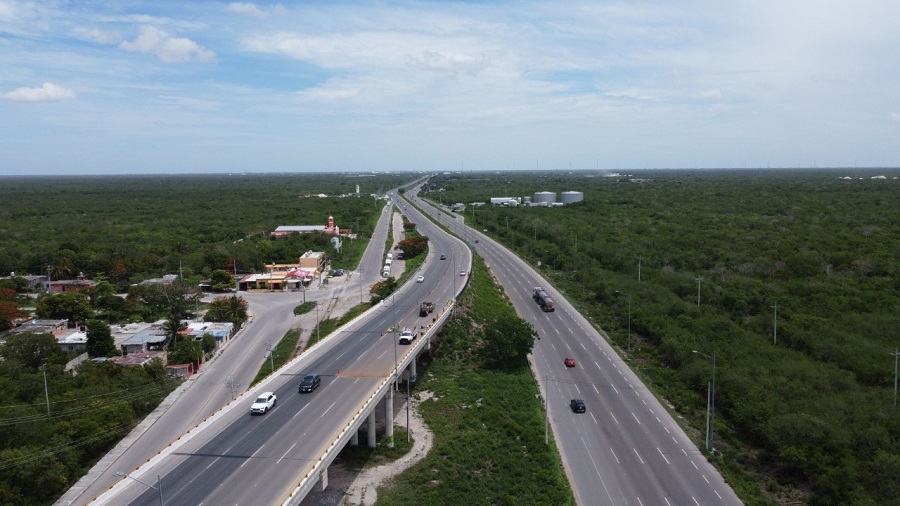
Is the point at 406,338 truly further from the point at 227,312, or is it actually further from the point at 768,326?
the point at 768,326

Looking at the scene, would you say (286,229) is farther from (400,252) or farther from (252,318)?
(252,318)

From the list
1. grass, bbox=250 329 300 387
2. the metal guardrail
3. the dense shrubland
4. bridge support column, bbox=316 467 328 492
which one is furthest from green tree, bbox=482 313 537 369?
bridge support column, bbox=316 467 328 492

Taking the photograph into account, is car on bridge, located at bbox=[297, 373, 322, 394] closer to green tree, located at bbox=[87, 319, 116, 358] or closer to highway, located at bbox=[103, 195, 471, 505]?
highway, located at bbox=[103, 195, 471, 505]

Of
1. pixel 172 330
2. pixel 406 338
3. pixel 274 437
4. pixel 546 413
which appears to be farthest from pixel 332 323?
pixel 274 437

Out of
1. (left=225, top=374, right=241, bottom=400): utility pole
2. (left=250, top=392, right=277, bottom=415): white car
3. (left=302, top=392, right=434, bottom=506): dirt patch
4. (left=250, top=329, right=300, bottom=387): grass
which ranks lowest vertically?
(left=302, top=392, right=434, bottom=506): dirt patch

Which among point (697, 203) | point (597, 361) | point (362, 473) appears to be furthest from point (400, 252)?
point (697, 203)

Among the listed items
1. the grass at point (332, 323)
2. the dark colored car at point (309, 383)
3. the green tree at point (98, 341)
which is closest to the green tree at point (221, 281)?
the grass at point (332, 323)
